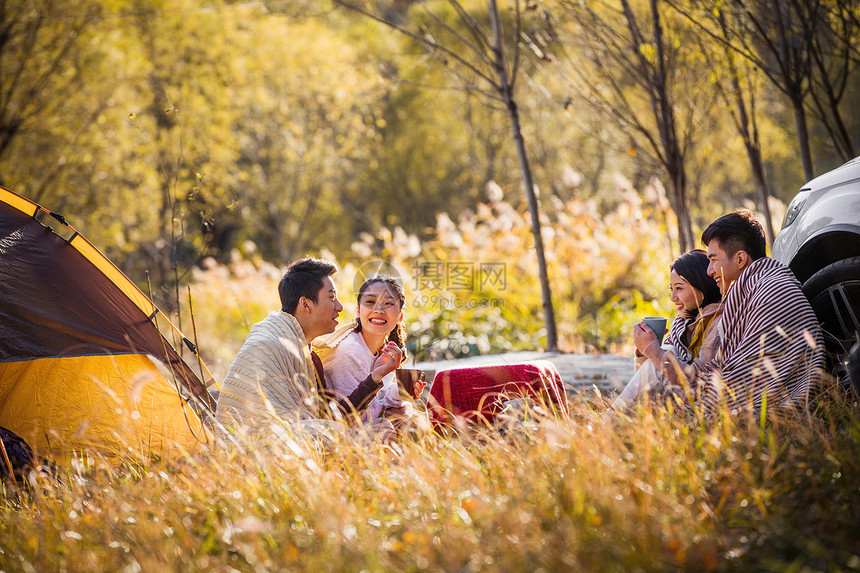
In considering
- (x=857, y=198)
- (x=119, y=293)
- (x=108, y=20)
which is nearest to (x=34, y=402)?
(x=119, y=293)

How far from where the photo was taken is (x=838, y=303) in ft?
11.6

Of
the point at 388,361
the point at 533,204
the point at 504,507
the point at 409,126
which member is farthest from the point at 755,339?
the point at 409,126

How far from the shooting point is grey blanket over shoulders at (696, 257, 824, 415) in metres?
3.18

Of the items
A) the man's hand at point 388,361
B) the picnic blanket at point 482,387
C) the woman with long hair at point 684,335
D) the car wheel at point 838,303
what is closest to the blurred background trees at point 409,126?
the man's hand at point 388,361

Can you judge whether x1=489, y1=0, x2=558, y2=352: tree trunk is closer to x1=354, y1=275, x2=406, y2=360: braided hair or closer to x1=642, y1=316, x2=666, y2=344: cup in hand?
x1=354, y1=275, x2=406, y2=360: braided hair

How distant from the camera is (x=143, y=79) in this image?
540 inches

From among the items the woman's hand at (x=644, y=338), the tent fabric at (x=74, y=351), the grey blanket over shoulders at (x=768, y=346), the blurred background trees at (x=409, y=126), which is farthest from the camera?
the blurred background trees at (x=409, y=126)

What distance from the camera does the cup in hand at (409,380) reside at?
3.81 m

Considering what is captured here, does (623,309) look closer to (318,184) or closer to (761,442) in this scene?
(761,442)

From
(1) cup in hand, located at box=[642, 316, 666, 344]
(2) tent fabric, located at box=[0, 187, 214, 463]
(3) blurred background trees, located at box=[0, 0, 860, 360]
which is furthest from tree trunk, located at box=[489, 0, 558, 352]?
(2) tent fabric, located at box=[0, 187, 214, 463]

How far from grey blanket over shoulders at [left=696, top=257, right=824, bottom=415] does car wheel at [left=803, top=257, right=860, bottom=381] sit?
0.84 ft

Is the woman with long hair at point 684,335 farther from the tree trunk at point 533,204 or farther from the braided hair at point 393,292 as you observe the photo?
the tree trunk at point 533,204

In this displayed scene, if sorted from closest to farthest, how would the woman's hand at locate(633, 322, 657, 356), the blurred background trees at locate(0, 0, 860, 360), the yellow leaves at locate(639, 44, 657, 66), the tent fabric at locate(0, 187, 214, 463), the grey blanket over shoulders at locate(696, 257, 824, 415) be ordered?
the grey blanket over shoulders at locate(696, 257, 824, 415) < the woman's hand at locate(633, 322, 657, 356) < the tent fabric at locate(0, 187, 214, 463) < the yellow leaves at locate(639, 44, 657, 66) < the blurred background trees at locate(0, 0, 860, 360)

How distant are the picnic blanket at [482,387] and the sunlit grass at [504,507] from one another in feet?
1.76
